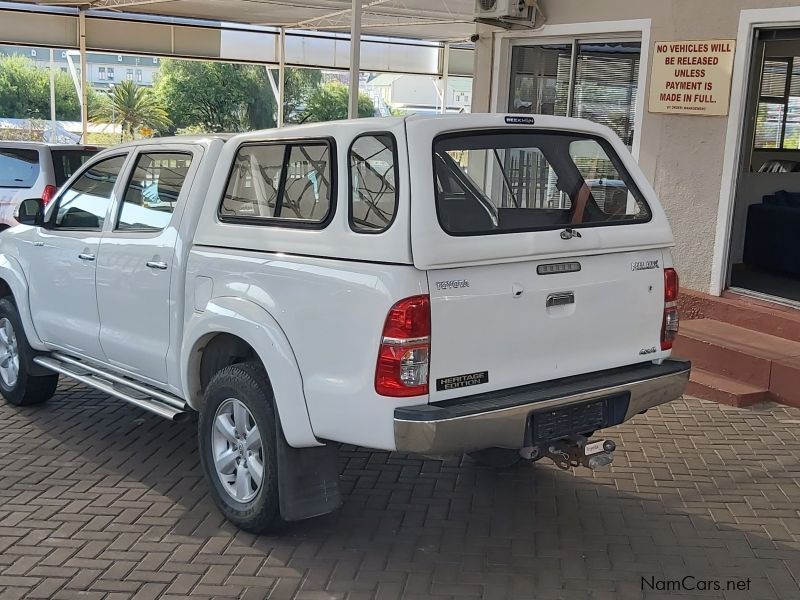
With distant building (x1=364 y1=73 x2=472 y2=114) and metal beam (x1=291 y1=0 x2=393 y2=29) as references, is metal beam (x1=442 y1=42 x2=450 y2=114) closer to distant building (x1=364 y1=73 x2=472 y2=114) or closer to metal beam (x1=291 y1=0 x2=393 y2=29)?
distant building (x1=364 y1=73 x2=472 y2=114)

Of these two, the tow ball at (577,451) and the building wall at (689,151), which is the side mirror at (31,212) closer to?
the tow ball at (577,451)

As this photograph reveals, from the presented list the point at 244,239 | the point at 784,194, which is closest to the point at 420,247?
the point at 244,239

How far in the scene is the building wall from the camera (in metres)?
7.49

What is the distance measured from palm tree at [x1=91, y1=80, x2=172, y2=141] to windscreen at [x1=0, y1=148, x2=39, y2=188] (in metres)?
27.9

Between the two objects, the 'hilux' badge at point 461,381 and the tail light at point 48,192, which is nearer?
the 'hilux' badge at point 461,381

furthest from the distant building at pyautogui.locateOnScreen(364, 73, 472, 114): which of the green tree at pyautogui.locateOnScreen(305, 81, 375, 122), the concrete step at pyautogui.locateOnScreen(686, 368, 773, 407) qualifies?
the concrete step at pyautogui.locateOnScreen(686, 368, 773, 407)

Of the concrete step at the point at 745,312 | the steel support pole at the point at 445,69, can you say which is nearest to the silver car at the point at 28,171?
the concrete step at the point at 745,312

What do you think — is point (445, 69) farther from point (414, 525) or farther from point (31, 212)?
point (414, 525)

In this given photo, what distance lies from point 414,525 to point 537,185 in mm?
1879

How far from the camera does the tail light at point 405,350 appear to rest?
3.43 m

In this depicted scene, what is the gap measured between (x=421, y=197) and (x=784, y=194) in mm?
7543

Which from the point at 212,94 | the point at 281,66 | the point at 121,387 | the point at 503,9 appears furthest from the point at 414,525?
the point at 212,94

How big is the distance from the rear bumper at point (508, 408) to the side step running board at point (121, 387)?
172cm

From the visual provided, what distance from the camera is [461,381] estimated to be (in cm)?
360
